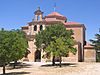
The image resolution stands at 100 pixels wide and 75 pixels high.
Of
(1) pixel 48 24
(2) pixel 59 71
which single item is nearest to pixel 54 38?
(2) pixel 59 71

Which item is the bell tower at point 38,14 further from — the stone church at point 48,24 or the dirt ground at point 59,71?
the dirt ground at point 59,71

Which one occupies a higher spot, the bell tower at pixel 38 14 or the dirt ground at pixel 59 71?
the bell tower at pixel 38 14

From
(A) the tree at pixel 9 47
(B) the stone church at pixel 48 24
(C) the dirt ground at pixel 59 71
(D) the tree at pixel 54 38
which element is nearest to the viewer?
(A) the tree at pixel 9 47

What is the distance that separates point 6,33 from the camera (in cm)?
4106

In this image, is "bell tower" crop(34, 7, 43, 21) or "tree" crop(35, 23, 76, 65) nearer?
"tree" crop(35, 23, 76, 65)

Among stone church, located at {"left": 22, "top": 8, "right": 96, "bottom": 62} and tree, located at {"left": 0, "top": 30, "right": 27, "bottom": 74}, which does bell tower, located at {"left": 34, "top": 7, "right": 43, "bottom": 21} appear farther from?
tree, located at {"left": 0, "top": 30, "right": 27, "bottom": 74}

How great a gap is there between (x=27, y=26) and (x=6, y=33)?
42769 millimetres

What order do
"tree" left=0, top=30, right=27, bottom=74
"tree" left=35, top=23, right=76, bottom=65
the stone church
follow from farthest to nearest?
the stone church, "tree" left=35, top=23, right=76, bottom=65, "tree" left=0, top=30, right=27, bottom=74

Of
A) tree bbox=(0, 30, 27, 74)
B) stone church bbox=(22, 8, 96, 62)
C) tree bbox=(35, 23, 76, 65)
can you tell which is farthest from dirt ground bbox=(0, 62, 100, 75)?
stone church bbox=(22, 8, 96, 62)

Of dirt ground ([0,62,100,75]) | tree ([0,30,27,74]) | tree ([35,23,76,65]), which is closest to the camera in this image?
tree ([0,30,27,74])

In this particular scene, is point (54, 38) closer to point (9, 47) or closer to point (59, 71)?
point (59, 71)

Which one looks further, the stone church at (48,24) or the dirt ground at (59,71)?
the stone church at (48,24)

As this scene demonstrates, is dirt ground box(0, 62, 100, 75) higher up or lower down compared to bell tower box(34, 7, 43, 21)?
lower down

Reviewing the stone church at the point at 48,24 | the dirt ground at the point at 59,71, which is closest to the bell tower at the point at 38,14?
the stone church at the point at 48,24
